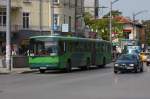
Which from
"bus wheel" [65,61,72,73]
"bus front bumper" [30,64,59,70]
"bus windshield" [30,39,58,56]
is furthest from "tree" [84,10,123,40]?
"bus front bumper" [30,64,59,70]

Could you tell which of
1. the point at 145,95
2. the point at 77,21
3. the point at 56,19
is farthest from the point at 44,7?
the point at 145,95

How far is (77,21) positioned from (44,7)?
11594mm

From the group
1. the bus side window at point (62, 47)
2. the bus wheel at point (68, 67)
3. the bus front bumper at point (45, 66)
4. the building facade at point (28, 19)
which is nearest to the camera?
the bus front bumper at point (45, 66)

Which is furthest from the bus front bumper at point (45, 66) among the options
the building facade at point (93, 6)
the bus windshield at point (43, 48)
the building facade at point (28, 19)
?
the building facade at point (93, 6)

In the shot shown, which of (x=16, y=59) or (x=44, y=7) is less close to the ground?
(x=44, y=7)

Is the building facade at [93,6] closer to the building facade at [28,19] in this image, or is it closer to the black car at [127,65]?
the building facade at [28,19]

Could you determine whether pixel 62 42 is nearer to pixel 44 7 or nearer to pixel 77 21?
pixel 44 7

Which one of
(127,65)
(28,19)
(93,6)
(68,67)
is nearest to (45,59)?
(68,67)

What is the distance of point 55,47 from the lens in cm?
4012

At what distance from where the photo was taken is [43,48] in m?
40.3

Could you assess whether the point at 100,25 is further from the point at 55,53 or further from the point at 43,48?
the point at 55,53

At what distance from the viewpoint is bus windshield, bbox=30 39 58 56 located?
4016cm

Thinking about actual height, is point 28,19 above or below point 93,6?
below

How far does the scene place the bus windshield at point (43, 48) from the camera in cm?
4016
